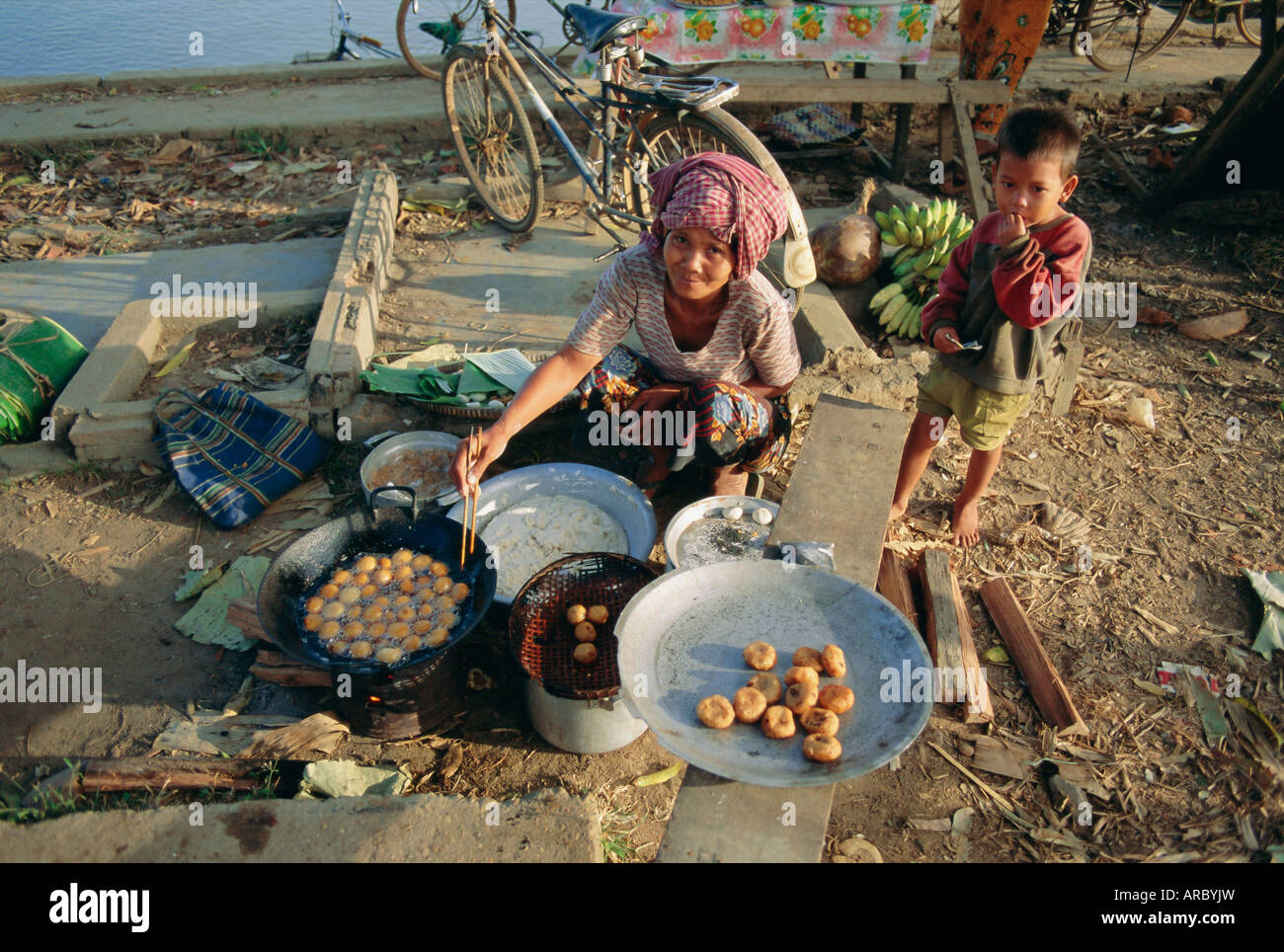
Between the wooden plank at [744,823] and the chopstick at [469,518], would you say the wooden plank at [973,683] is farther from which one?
the chopstick at [469,518]

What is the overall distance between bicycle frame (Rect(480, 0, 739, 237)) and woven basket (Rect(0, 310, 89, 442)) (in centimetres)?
302

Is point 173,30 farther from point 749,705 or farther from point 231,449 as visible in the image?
point 749,705

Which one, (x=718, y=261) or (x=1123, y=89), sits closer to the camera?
(x=718, y=261)

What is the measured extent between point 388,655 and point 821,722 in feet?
4.93

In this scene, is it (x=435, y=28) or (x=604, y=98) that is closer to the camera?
(x=604, y=98)

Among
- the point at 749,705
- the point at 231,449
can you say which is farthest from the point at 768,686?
the point at 231,449

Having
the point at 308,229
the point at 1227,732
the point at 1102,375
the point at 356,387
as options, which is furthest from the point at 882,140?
the point at 1227,732

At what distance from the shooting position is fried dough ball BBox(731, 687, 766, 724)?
173cm

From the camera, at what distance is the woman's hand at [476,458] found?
2508 millimetres

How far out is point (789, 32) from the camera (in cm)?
563

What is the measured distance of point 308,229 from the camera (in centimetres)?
599

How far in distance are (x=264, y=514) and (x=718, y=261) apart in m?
2.52

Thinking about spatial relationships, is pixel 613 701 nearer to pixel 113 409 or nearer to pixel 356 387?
pixel 356 387

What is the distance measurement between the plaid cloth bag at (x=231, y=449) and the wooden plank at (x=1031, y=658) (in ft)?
10.4
